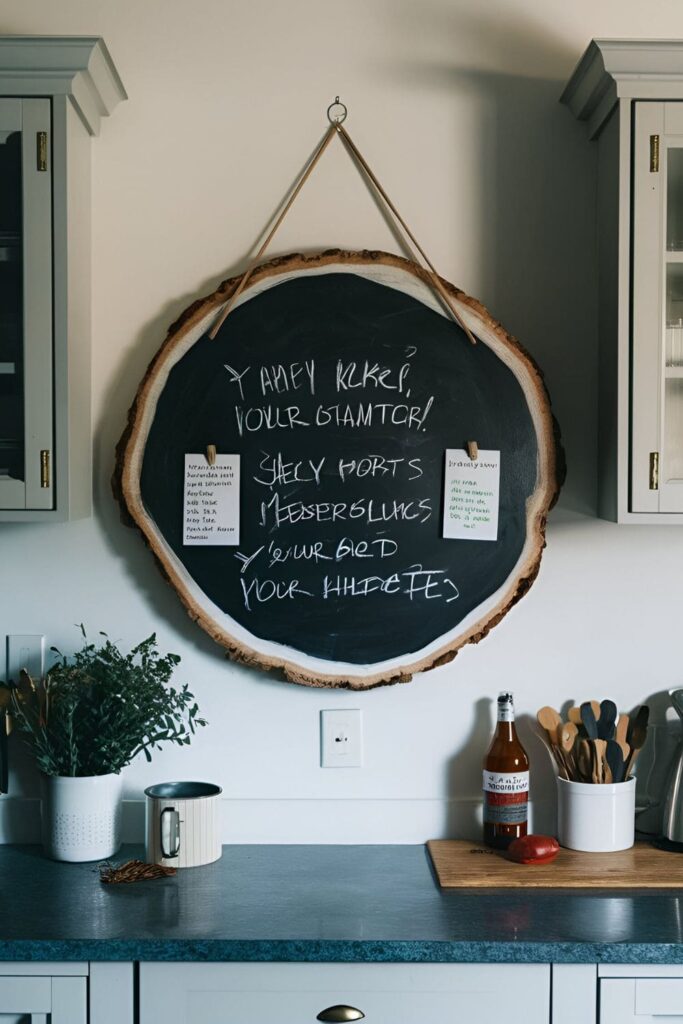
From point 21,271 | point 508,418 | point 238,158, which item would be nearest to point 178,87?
point 238,158

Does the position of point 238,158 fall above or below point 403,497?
above

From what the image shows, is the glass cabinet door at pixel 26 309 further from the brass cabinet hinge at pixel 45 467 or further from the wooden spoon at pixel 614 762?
the wooden spoon at pixel 614 762

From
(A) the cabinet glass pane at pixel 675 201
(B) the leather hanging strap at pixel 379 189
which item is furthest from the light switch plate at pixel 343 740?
(A) the cabinet glass pane at pixel 675 201

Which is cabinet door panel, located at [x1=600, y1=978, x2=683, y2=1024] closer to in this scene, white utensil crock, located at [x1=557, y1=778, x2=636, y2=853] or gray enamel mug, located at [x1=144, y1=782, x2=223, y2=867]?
white utensil crock, located at [x1=557, y1=778, x2=636, y2=853]

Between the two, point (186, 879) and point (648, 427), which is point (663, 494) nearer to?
point (648, 427)

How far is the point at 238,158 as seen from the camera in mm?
2094

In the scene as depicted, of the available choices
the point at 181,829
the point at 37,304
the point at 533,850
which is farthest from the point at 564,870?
the point at 37,304

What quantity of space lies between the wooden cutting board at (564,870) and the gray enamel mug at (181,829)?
16.3 inches

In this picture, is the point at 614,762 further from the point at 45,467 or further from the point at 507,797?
the point at 45,467

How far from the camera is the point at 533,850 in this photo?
74.4 inches

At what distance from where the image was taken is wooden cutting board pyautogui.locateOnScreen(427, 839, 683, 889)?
5.90ft

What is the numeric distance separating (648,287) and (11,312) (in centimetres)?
111

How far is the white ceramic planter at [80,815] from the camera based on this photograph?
1923mm

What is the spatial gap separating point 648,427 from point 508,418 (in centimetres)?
31
